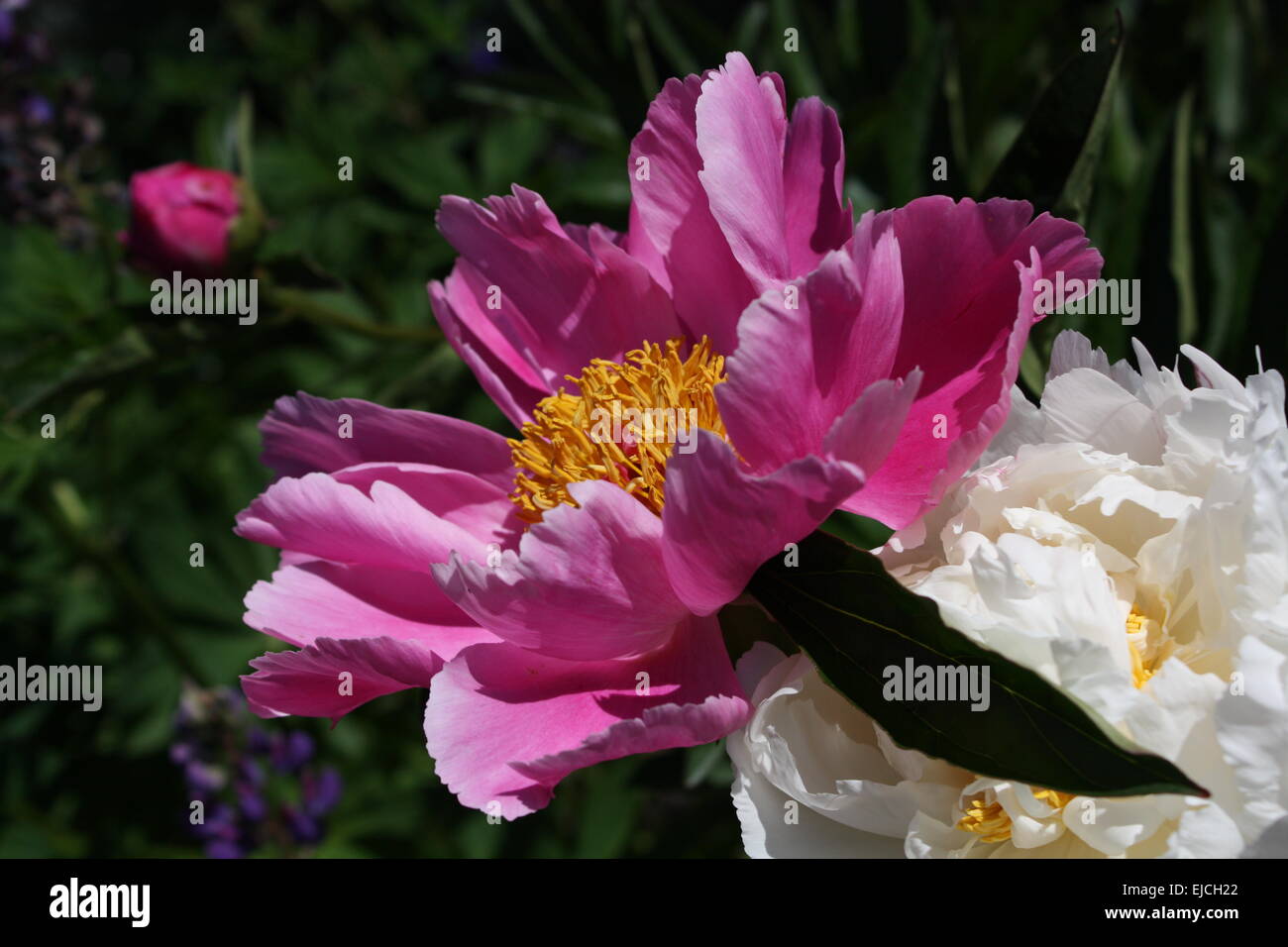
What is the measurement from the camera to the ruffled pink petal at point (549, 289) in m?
0.80

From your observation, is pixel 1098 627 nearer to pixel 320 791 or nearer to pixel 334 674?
pixel 334 674

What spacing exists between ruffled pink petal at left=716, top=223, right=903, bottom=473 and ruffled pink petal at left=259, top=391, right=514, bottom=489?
28cm

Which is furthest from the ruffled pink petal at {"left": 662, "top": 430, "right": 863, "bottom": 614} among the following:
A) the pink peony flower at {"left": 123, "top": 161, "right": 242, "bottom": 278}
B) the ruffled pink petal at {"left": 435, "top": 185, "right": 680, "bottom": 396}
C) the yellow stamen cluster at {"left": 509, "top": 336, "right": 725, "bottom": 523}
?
the pink peony flower at {"left": 123, "top": 161, "right": 242, "bottom": 278}

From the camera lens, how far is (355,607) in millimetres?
741

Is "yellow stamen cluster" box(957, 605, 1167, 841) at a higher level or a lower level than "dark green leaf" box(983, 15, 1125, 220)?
lower

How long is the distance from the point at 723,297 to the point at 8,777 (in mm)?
1378

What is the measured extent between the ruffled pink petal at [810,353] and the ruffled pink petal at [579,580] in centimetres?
8

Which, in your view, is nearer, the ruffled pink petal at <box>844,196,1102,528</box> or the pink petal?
the ruffled pink petal at <box>844,196,1102,528</box>

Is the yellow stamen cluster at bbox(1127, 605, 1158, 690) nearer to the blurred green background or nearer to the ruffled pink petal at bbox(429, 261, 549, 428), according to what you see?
the blurred green background

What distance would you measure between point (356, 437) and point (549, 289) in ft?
0.56

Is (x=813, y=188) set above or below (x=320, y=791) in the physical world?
above

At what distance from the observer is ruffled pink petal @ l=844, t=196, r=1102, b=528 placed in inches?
24.5

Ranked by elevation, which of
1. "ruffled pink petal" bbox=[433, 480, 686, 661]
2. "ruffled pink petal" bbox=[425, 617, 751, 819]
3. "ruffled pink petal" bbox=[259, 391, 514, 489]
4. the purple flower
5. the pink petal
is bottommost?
the purple flower

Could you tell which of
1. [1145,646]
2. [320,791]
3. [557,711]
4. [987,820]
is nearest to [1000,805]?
[987,820]
